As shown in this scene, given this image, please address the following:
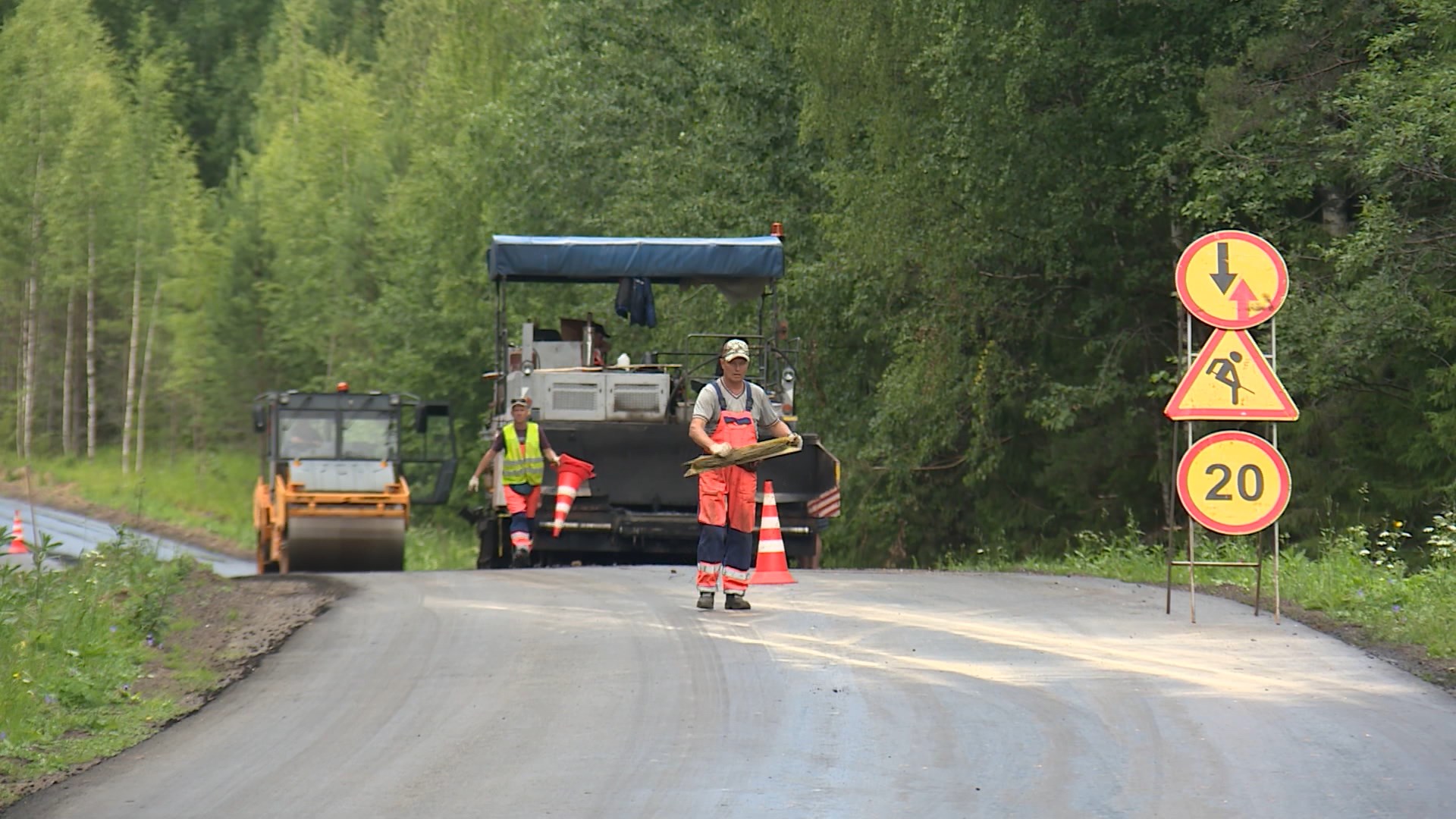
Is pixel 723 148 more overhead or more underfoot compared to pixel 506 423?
more overhead

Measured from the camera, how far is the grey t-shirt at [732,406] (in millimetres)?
13250

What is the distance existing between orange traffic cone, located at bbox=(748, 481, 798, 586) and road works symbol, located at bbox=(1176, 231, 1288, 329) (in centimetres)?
456

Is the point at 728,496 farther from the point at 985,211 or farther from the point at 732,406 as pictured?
the point at 985,211

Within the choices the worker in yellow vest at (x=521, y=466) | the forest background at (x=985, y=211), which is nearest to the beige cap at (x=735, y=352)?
the worker in yellow vest at (x=521, y=466)

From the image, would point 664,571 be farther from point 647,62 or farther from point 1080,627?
point 647,62

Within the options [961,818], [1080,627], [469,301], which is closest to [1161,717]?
[961,818]

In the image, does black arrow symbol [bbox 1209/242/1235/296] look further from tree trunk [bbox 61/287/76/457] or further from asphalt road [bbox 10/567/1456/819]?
tree trunk [bbox 61/287/76/457]

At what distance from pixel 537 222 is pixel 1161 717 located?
35028 millimetres

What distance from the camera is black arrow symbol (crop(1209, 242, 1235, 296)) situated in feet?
39.3

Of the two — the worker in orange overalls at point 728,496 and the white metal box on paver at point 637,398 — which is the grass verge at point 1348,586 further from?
the white metal box on paver at point 637,398

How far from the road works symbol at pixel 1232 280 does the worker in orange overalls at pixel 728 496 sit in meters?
2.87

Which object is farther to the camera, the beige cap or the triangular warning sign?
the beige cap

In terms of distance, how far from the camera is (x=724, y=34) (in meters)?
36.2

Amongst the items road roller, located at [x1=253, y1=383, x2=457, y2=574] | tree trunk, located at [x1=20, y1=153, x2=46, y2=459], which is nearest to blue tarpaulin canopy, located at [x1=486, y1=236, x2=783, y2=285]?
road roller, located at [x1=253, y1=383, x2=457, y2=574]
